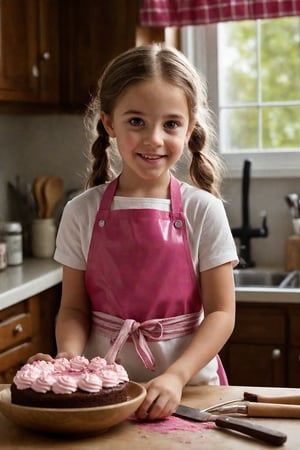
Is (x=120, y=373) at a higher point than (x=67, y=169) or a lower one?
lower

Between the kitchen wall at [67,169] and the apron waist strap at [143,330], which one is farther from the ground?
the kitchen wall at [67,169]

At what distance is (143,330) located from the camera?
1675 millimetres

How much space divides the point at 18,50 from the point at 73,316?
1.82 meters

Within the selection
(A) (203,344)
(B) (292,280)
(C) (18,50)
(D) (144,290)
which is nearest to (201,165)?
(D) (144,290)

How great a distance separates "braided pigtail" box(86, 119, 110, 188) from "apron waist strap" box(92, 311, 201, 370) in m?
0.32

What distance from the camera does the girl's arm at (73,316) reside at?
5.53ft

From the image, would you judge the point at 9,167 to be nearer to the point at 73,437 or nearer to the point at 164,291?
the point at 164,291

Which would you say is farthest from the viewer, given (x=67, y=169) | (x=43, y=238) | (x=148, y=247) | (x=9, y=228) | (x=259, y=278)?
(x=67, y=169)

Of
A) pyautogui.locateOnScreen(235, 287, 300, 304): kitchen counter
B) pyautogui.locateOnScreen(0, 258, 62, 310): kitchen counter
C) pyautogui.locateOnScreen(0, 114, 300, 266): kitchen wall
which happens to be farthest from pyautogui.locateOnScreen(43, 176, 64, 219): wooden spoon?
pyautogui.locateOnScreen(235, 287, 300, 304): kitchen counter

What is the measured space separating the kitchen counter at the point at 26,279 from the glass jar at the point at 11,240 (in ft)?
0.12

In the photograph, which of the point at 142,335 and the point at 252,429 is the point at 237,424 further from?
the point at 142,335

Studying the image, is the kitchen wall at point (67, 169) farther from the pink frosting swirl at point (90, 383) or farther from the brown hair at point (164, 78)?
the pink frosting swirl at point (90, 383)

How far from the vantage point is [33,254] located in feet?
11.8

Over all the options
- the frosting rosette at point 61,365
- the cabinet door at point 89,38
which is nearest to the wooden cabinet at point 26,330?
the cabinet door at point 89,38
